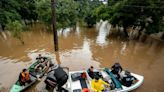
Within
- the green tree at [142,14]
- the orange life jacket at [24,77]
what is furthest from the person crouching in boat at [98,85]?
the green tree at [142,14]

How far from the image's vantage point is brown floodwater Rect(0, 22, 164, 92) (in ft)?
31.1

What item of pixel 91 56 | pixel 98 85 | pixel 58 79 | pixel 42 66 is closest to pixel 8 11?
pixel 91 56

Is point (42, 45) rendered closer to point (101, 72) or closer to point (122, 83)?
point (101, 72)

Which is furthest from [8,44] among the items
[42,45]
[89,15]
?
[89,15]

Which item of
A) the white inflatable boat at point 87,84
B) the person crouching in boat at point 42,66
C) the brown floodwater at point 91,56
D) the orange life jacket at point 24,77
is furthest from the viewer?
the brown floodwater at point 91,56

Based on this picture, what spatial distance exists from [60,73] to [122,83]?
3.24 meters

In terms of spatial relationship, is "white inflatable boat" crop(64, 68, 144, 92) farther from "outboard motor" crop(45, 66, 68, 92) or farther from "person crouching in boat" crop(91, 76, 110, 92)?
"outboard motor" crop(45, 66, 68, 92)

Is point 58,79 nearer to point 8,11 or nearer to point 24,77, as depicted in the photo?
point 24,77

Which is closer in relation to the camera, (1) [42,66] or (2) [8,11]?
(1) [42,66]

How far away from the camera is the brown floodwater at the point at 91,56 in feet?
31.1

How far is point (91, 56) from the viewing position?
13.0 metres

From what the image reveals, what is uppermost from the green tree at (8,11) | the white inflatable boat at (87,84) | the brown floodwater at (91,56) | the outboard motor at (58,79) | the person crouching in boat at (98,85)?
the green tree at (8,11)

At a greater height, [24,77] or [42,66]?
[24,77]

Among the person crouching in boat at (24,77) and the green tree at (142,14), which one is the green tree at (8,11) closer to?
the green tree at (142,14)
